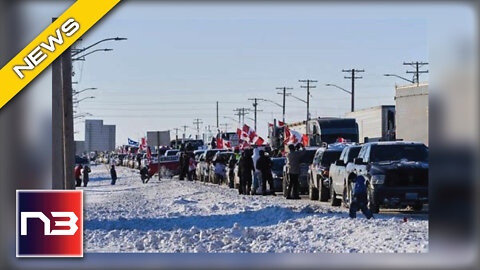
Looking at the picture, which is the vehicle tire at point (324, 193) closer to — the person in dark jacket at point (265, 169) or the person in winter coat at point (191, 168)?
the person in dark jacket at point (265, 169)

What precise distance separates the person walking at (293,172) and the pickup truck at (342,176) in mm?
3377

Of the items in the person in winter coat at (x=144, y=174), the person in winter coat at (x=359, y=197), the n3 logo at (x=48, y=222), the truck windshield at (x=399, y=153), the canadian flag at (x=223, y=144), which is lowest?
the person in winter coat at (x=144, y=174)

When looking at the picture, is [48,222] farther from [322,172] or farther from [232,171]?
[232,171]

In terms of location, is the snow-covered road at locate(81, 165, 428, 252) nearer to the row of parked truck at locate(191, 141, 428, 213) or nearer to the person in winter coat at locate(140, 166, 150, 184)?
the row of parked truck at locate(191, 141, 428, 213)

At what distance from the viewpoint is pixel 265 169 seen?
3388cm

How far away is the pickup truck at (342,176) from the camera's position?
24594mm

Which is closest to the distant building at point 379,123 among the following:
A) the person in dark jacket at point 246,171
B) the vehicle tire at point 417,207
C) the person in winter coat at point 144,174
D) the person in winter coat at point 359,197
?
the person in dark jacket at point 246,171

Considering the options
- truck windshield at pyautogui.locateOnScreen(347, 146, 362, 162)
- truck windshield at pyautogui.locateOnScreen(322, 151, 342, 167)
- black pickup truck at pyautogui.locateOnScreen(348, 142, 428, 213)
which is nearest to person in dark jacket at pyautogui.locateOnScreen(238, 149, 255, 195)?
truck windshield at pyautogui.locateOnScreen(322, 151, 342, 167)

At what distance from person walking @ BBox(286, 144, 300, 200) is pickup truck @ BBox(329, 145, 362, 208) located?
338 cm

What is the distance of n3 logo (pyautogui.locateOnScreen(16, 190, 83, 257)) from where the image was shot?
1159cm

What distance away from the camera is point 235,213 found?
922 inches

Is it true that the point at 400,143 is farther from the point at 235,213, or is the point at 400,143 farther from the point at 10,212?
the point at 10,212

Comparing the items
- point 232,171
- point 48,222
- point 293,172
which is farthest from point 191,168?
point 48,222

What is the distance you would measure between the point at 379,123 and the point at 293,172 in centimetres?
1303
